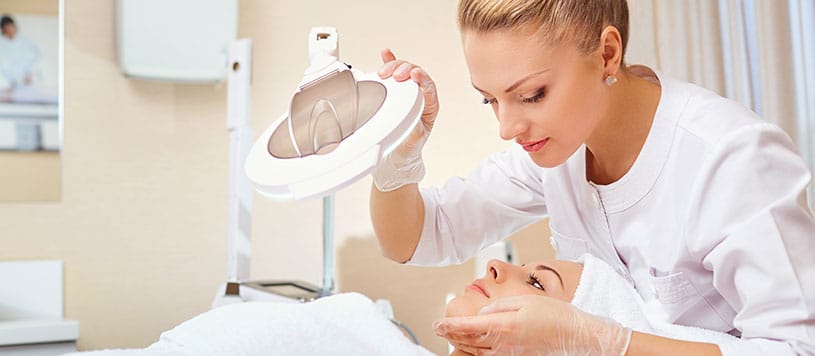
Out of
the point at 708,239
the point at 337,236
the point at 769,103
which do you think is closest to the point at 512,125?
the point at 708,239

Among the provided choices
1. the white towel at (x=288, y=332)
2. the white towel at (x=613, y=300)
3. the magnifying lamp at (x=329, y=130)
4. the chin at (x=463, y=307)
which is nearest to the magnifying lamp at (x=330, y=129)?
the magnifying lamp at (x=329, y=130)

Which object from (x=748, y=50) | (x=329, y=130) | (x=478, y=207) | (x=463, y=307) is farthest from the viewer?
(x=748, y=50)

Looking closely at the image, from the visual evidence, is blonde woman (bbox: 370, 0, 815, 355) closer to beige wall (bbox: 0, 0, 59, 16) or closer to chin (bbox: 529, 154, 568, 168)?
chin (bbox: 529, 154, 568, 168)

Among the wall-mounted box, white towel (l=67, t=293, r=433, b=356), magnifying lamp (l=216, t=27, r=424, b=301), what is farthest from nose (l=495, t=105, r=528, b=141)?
the wall-mounted box

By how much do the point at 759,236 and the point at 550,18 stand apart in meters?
0.42

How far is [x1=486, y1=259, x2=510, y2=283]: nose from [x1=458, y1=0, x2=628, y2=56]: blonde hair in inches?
15.2

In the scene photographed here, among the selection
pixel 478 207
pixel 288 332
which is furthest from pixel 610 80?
pixel 288 332

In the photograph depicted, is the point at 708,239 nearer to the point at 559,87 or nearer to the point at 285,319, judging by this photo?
the point at 559,87

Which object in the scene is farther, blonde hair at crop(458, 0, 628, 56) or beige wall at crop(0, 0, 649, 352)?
beige wall at crop(0, 0, 649, 352)

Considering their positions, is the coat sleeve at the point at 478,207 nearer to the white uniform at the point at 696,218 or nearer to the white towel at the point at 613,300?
the white uniform at the point at 696,218

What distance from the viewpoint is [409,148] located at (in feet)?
4.60

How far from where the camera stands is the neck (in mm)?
1360

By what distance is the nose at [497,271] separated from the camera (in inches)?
54.1

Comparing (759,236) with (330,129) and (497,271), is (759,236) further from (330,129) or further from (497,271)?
(330,129)
